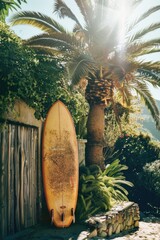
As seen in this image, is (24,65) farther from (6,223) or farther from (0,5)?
(6,223)

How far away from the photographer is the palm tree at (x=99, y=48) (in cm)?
845

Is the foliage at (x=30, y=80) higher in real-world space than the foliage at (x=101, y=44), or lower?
lower

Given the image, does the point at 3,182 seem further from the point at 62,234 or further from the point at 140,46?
the point at 140,46

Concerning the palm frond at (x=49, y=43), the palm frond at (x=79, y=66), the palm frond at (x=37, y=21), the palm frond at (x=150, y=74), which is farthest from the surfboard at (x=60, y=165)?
the palm frond at (x=150, y=74)

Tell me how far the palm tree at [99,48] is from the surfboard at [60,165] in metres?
1.78

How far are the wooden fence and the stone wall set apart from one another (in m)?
1.20

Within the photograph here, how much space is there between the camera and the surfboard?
6.69m

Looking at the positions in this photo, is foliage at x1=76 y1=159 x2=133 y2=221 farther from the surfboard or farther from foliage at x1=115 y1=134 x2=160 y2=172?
foliage at x1=115 y1=134 x2=160 y2=172

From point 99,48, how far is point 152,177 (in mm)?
5380

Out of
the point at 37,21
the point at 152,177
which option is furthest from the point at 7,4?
the point at 152,177

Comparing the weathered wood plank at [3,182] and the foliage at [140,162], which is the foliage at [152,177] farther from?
the weathered wood plank at [3,182]

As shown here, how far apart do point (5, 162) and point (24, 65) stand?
5.91ft

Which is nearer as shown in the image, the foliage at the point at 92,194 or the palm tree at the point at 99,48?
the foliage at the point at 92,194

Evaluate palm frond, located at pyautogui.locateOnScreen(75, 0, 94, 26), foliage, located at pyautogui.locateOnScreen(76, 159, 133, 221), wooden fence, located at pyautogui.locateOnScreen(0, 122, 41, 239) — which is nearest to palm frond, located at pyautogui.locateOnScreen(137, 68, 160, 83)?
palm frond, located at pyautogui.locateOnScreen(75, 0, 94, 26)
